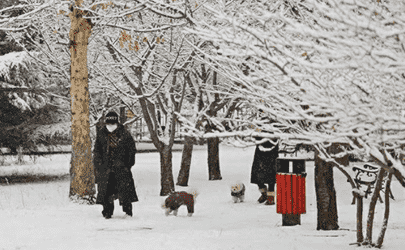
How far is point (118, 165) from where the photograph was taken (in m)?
7.83

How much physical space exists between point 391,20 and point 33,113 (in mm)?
13928

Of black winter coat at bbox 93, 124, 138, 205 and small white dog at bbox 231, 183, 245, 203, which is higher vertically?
black winter coat at bbox 93, 124, 138, 205

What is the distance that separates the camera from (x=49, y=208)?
28.6ft

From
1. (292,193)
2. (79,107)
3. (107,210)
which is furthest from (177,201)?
(79,107)

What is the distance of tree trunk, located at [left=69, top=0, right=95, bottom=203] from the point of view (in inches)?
403

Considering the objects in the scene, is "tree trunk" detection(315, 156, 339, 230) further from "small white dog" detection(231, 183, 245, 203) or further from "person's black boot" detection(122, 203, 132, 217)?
"small white dog" detection(231, 183, 245, 203)

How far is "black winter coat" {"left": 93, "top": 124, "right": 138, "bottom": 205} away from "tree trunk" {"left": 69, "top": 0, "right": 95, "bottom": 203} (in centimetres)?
248

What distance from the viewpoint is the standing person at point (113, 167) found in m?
7.80

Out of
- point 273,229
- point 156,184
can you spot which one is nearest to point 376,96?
point 273,229

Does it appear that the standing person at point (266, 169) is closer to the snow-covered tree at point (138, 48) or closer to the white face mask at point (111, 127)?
the snow-covered tree at point (138, 48)

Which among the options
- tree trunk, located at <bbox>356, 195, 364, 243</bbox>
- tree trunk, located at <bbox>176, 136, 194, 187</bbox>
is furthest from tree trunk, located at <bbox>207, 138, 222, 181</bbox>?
tree trunk, located at <bbox>356, 195, 364, 243</bbox>

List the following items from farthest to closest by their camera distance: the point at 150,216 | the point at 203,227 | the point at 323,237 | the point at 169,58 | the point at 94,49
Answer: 1. the point at 94,49
2. the point at 169,58
3. the point at 150,216
4. the point at 203,227
5. the point at 323,237

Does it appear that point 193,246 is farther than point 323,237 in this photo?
No

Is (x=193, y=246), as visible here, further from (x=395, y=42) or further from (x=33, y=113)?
(x=33, y=113)
